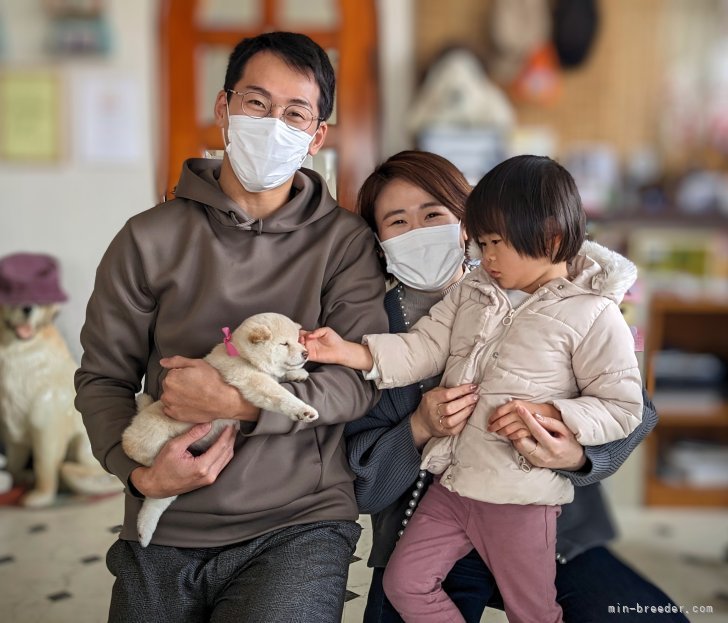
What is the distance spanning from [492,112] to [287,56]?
136 inches

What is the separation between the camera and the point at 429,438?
1438 millimetres

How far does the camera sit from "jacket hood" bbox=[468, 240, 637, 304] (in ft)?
4.38

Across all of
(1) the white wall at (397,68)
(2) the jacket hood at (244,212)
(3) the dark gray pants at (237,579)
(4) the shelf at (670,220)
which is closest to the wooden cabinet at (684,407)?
(4) the shelf at (670,220)

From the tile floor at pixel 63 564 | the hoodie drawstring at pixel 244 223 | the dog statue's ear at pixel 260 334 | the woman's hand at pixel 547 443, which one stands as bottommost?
the tile floor at pixel 63 564

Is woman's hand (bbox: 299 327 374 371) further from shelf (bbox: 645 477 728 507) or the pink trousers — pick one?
shelf (bbox: 645 477 728 507)

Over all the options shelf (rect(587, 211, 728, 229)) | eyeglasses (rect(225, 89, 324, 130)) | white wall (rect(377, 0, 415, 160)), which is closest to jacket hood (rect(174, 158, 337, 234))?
eyeglasses (rect(225, 89, 324, 130))

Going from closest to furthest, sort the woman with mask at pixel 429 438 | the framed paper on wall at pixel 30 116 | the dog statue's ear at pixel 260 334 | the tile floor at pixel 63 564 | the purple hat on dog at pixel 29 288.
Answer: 1. the dog statue's ear at pixel 260 334
2. the woman with mask at pixel 429 438
3. the tile floor at pixel 63 564
4. the purple hat on dog at pixel 29 288
5. the framed paper on wall at pixel 30 116

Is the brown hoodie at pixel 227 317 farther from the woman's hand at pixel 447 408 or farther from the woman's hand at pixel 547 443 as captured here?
the woman's hand at pixel 547 443

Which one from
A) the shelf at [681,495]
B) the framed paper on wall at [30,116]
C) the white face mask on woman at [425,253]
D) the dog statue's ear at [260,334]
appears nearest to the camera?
the dog statue's ear at [260,334]

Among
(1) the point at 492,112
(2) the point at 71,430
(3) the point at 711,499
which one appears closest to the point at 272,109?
(2) the point at 71,430

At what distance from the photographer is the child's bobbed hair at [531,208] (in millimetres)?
1317

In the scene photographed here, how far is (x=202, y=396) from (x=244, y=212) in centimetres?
33

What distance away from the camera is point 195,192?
4.61 feet

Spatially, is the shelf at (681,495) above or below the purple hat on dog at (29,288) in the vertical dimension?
below
